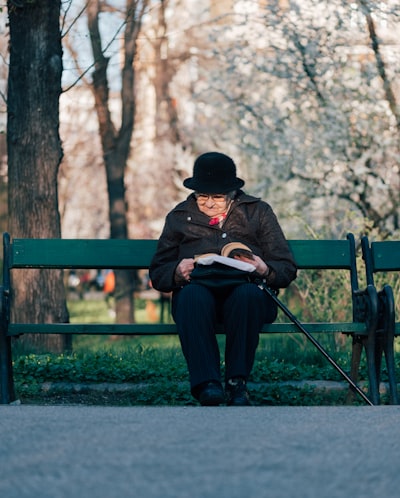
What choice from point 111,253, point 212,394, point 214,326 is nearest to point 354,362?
point 214,326

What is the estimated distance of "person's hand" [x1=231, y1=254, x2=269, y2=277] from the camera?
6.89 metres

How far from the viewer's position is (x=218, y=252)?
7.09 meters

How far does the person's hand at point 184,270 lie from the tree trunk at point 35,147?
3178 mm

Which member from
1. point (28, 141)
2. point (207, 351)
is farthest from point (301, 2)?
point (207, 351)

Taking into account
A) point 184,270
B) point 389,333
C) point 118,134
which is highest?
point 118,134

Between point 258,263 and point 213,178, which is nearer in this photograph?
point 258,263

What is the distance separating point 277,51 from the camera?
17.7m

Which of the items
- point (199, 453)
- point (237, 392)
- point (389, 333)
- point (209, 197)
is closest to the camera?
point (199, 453)

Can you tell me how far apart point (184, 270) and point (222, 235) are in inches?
15.7

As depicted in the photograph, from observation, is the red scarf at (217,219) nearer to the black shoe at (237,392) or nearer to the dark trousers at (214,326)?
the dark trousers at (214,326)

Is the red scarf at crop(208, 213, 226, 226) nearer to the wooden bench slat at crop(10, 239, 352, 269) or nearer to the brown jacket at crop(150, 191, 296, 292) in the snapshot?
the brown jacket at crop(150, 191, 296, 292)

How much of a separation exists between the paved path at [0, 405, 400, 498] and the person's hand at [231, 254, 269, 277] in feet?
4.87

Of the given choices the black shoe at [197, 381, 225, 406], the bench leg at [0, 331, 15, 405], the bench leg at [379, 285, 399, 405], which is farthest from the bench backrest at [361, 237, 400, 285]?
the bench leg at [0, 331, 15, 405]

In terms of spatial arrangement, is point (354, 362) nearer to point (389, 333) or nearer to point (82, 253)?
point (389, 333)
